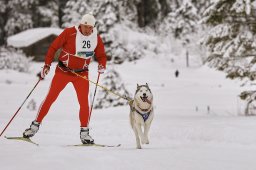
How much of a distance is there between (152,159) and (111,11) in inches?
1362

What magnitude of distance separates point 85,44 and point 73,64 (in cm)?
42

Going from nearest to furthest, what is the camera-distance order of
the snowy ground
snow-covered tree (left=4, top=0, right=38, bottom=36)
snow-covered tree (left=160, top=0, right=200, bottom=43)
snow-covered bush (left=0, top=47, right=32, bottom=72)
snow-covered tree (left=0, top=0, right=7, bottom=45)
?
the snowy ground → snow-covered bush (left=0, top=47, right=32, bottom=72) → snow-covered tree (left=0, top=0, right=7, bottom=45) → snow-covered tree (left=4, top=0, right=38, bottom=36) → snow-covered tree (left=160, top=0, right=200, bottom=43)

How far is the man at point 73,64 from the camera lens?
7398 mm

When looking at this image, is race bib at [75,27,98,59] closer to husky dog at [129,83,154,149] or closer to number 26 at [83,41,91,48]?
number 26 at [83,41,91,48]

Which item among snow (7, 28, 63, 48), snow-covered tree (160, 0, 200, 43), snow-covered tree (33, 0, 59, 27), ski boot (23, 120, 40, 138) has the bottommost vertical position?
ski boot (23, 120, 40, 138)

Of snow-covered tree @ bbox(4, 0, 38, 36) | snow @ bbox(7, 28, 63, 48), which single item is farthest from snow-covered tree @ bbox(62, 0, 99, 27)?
snow @ bbox(7, 28, 63, 48)

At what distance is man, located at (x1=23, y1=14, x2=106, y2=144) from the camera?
24.3ft

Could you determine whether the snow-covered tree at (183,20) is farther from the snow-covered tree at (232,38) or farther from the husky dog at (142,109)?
the husky dog at (142,109)

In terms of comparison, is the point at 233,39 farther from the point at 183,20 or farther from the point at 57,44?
the point at 183,20

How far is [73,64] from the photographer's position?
24.6 feet

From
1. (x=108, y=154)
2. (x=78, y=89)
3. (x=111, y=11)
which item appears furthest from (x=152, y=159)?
(x=111, y=11)

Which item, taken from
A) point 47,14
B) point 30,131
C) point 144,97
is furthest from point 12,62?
point 144,97

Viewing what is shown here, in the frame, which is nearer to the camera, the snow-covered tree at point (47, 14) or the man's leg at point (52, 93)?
the man's leg at point (52, 93)

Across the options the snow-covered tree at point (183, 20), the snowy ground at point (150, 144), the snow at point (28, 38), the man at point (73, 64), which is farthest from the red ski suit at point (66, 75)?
the snow-covered tree at point (183, 20)
